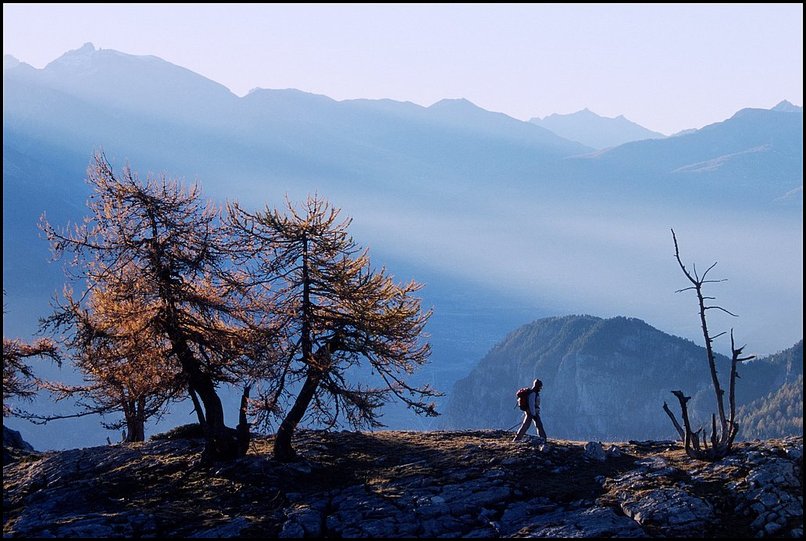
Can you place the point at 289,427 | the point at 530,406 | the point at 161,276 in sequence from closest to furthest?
1. the point at 289,427
2. the point at 530,406
3. the point at 161,276

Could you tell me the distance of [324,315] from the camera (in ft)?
83.5

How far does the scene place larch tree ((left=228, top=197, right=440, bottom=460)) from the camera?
24844 millimetres

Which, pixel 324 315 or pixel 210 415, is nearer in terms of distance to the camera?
pixel 324 315

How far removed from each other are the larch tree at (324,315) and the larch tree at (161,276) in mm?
1114

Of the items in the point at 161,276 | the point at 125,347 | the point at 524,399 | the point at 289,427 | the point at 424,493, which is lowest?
the point at 424,493

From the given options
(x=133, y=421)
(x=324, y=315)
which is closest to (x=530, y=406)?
(x=324, y=315)

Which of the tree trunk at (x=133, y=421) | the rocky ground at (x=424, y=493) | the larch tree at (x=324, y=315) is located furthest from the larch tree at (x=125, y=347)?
the larch tree at (x=324, y=315)

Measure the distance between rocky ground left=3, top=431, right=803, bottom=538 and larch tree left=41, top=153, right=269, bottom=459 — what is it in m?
3.07

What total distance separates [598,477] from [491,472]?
3106 mm

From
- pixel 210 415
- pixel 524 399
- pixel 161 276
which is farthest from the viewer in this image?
pixel 161 276

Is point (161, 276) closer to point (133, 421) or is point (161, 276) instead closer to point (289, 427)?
point (289, 427)

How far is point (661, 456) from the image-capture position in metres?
23.7

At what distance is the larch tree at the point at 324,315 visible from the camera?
978 inches

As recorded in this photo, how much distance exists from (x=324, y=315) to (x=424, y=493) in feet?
24.2
